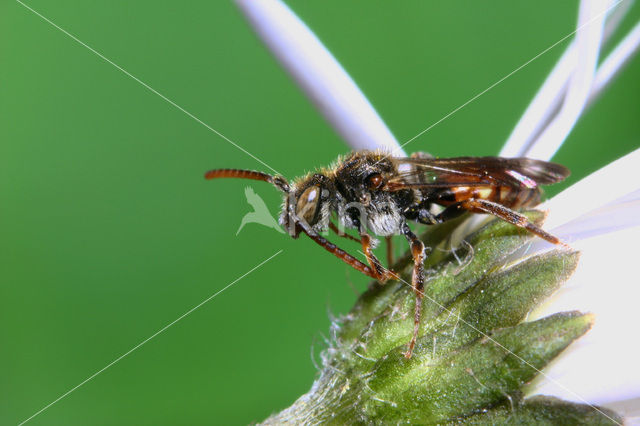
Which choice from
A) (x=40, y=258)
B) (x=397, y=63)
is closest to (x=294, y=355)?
(x=40, y=258)

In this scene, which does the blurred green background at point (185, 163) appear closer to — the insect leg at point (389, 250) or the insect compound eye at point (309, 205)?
the insect leg at point (389, 250)

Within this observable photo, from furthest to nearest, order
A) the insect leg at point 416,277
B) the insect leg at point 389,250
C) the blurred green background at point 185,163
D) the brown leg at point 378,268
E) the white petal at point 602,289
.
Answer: the blurred green background at point 185,163 → the insect leg at point 389,250 → the brown leg at point 378,268 → the insect leg at point 416,277 → the white petal at point 602,289

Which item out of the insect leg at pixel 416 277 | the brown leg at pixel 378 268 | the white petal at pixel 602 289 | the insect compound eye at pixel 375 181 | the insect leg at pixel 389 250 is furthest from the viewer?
the insect leg at pixel 389 250

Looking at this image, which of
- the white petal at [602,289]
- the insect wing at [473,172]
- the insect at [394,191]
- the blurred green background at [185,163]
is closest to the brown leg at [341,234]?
the insect at [394,191]

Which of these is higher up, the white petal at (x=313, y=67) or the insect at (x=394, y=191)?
the white petal at (x=313, y=67)

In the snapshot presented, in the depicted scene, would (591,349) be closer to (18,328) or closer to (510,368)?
(510,368)

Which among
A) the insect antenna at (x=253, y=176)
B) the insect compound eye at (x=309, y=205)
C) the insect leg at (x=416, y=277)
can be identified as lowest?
the insect leg at (x=416, y=277)

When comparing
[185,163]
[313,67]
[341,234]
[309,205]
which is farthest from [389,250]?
[185,163]
